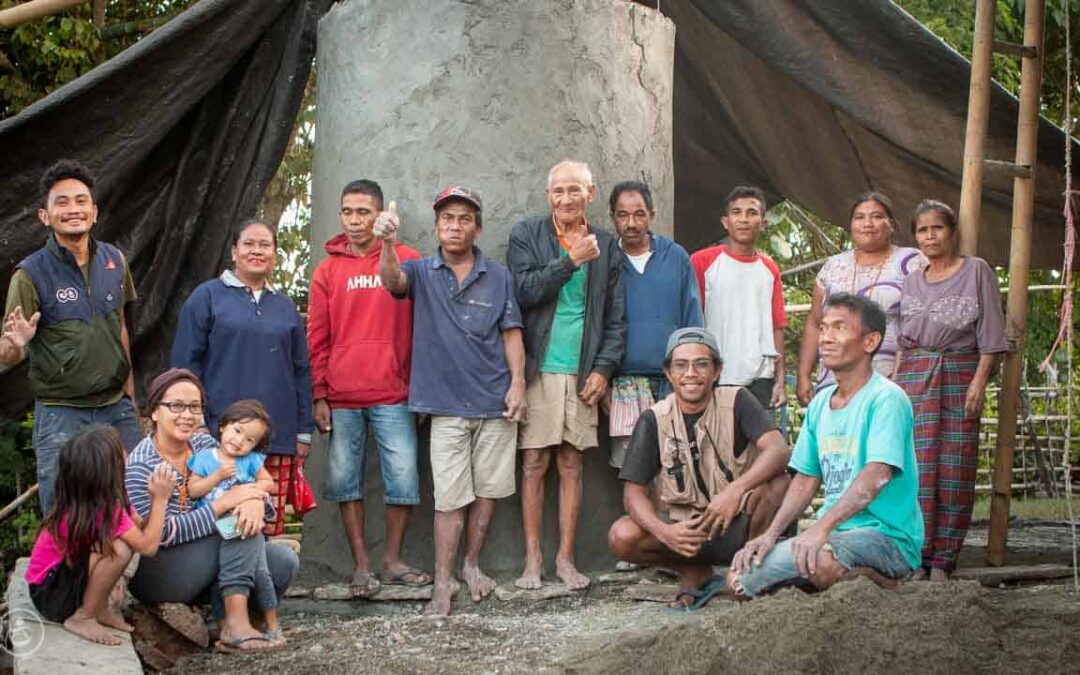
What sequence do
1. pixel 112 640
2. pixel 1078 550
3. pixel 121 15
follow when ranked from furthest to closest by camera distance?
1. pixel 121 15
2. pixel 1078 550
3. pixel 112 640

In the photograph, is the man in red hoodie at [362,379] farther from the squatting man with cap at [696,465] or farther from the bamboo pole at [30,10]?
the bamboo pole at [30,10]

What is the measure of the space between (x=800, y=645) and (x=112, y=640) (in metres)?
2.15

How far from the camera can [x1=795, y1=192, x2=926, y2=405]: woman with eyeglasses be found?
5.31 m

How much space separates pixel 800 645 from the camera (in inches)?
129

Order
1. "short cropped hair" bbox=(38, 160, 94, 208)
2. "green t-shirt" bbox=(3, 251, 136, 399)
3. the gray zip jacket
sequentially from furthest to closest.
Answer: the gray zip jacket, "short cropped hair" bbox=(38, 160, 94, 208), "green t-shirt" bbox=(3, 251, 136, 399)

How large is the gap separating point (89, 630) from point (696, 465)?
83.3 inches

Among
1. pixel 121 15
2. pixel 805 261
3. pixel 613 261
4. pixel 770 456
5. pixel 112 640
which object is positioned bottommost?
pixel 112 640

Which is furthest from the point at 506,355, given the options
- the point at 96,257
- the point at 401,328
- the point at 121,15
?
the point at 121,15

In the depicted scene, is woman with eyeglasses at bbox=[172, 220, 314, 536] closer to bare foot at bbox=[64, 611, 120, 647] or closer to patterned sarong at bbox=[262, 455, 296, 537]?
patterned sarong at bbox=[262, 455, 296, 537]

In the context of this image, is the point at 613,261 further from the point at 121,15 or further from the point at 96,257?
the point at 121,15

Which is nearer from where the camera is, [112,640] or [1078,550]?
[112,640]

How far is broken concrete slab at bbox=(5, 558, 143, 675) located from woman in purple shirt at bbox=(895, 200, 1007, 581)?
2.98 meters

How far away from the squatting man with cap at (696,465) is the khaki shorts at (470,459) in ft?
2.05
